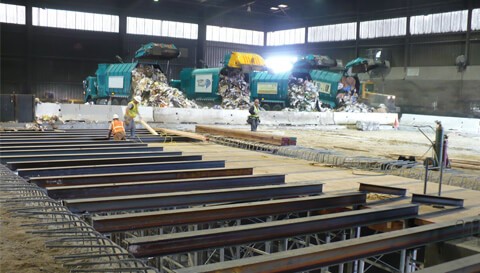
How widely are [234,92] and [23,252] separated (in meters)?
19.9

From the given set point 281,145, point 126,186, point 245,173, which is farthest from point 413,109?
point 126,186

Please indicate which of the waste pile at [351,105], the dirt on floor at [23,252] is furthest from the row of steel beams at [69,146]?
the waste pile at [351,105]

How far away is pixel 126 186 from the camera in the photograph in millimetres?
4926

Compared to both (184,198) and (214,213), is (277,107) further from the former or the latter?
(214,213)

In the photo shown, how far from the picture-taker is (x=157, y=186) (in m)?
5.11

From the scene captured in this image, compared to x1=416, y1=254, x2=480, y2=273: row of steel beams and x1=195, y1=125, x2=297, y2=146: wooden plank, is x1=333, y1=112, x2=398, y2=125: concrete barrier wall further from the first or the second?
x1=416, y1=254, x2=480, y2=273: row of steel beams

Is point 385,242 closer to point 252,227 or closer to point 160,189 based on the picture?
point 252,227

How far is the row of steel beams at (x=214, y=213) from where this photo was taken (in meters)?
3.58

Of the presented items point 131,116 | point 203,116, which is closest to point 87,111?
point 203,116

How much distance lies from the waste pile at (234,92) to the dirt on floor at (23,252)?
61.5ft

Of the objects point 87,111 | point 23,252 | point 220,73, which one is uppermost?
point 220,73

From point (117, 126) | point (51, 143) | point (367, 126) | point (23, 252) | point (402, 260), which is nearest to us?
point (23, 252)

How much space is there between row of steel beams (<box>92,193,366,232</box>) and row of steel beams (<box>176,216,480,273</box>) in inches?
42.2

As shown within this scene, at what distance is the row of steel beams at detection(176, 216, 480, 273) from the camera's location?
2.77 metres
